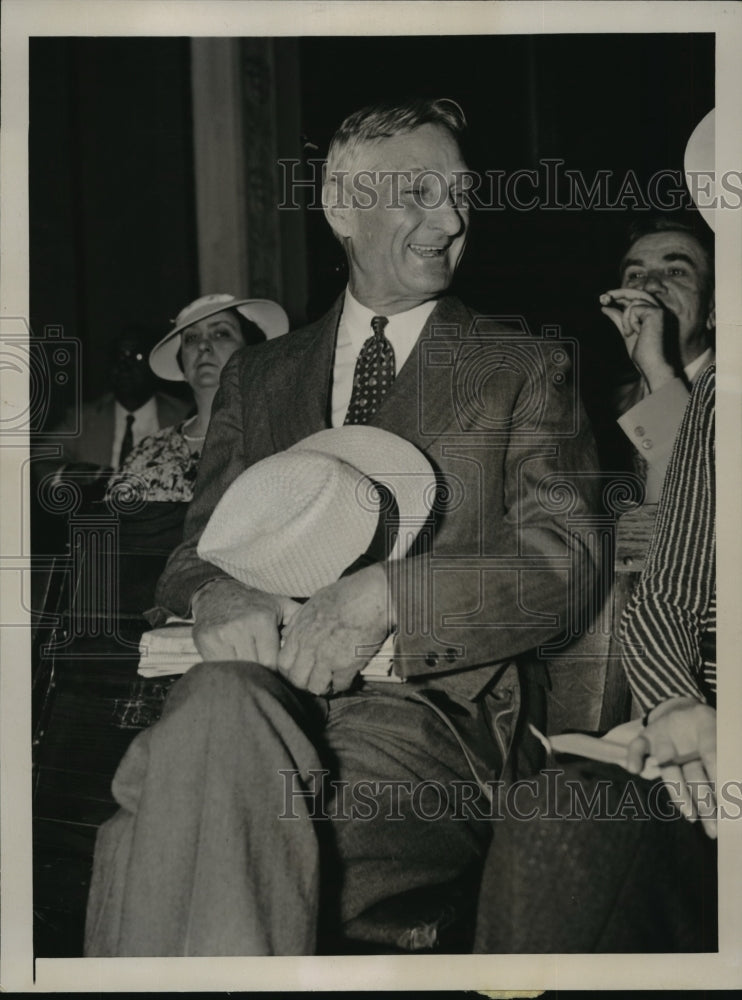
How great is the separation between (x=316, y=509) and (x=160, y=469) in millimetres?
652

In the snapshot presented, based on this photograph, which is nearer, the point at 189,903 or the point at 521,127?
the point at 189,903

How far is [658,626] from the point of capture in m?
3.98

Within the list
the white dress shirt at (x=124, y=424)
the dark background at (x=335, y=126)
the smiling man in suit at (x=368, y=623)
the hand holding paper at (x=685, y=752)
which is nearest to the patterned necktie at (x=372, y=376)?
the smiling man in suit at (x=368, y=623)

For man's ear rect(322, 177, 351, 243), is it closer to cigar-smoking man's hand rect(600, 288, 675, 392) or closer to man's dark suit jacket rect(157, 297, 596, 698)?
man's dark suit jacket rect(157, 297, 596, 698)

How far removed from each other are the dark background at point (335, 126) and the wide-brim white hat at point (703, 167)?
0.13 feet

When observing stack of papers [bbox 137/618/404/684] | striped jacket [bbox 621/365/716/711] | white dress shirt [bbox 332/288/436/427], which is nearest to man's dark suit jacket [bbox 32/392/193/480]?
stack of papers [bbox 137/618/404/684]

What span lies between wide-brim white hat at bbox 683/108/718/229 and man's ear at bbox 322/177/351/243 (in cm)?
109

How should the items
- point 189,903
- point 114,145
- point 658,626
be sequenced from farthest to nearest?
1. point 114,145
2. point 658,626
3. point 189,903

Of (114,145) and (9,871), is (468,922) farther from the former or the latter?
(114,145)

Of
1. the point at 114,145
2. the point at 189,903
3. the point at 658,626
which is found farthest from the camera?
the point at 114,145

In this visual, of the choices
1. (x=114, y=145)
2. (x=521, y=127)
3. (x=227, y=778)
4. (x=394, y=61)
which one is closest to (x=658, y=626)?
(x=227, y=778)

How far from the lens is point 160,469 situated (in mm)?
4195

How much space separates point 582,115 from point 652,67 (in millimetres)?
285

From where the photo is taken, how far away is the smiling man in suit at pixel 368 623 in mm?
3695
